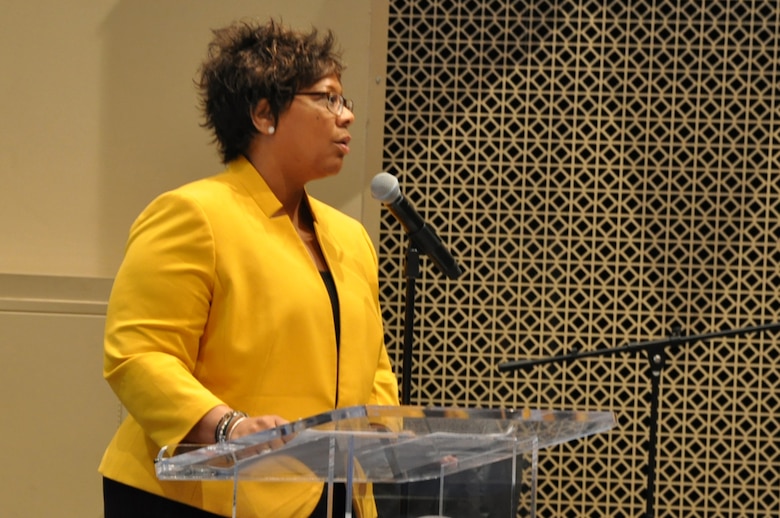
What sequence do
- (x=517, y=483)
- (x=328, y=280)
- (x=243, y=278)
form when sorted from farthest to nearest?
(x=328, y=280) < (x=243, y=278) < (x=517, y=483)

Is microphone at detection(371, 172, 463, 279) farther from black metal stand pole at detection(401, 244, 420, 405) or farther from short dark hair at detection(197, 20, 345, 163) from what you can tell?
short dark hair at detection(197, 20, 345, 163)

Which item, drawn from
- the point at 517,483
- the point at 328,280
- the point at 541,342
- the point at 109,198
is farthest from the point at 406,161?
the point at 517,483

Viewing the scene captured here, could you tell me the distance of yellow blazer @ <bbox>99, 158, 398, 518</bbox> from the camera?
2.10 meters

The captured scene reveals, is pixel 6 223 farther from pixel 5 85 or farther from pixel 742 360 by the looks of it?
pixel 742 360

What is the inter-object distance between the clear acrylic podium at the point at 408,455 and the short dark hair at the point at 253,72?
1007 mm

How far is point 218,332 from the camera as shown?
221 cm

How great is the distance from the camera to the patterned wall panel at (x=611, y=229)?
3842 millimetres

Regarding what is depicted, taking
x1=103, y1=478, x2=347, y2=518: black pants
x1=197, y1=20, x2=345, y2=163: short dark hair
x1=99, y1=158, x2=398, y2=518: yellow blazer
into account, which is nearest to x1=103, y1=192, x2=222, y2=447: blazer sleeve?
x1=99, y1=158, x2=398, y2=518: yellow blazer

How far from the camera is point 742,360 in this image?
3857 mm

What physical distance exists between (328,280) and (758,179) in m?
2.08

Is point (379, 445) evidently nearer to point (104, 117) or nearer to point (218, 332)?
point (218, 332)

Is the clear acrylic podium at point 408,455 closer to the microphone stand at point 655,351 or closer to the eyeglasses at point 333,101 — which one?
the eyeglasses at point 333,101

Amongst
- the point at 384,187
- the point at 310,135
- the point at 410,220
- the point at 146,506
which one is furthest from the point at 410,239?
the point at 146,506

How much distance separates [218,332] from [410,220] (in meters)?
0.58
